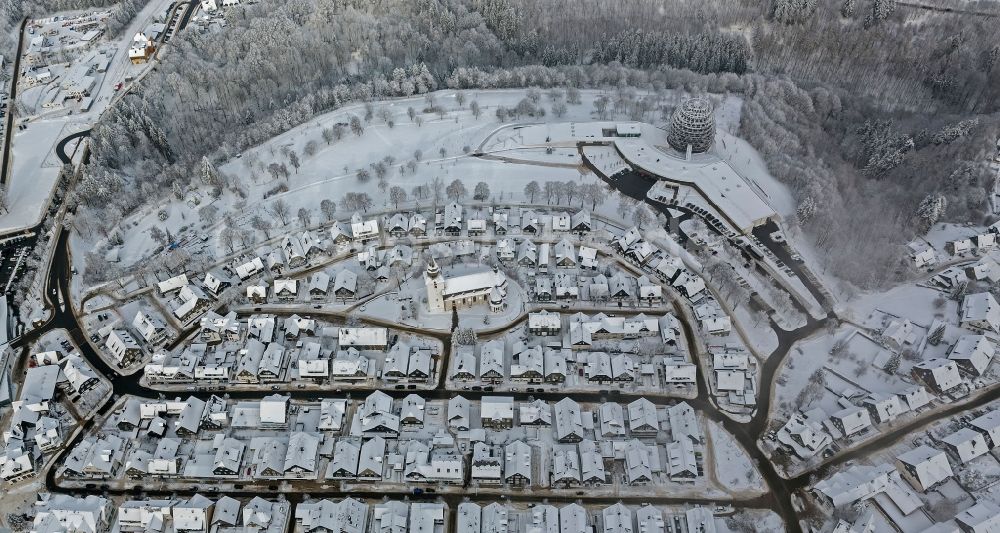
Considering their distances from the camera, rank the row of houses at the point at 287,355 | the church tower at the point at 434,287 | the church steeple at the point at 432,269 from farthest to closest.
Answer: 1. the church tower at the point at 434,287
2. the church steeple at the point at 432,269
3. the row of houses at the point at 287,355

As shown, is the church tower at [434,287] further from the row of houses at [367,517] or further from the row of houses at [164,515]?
the row of houses at [164,515]

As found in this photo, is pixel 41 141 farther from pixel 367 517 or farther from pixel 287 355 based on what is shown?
pixel 367 517

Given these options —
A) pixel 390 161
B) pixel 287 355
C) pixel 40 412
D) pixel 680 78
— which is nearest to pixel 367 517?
pixel 287 355

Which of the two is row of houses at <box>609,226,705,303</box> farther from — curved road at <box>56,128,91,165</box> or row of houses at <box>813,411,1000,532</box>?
curved road at <box>56,128,91,165</box>

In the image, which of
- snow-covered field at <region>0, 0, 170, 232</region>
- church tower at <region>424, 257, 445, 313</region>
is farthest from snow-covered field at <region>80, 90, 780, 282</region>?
church tower at <region>424, 257, 445, 313</region>

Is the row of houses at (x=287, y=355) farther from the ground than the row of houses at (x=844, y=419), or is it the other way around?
the row of houses at (x=287, y=355)

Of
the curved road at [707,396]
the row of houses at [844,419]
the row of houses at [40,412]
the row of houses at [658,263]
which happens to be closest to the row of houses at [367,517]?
the curved road at [707,396]

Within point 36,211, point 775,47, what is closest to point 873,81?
point 775,47

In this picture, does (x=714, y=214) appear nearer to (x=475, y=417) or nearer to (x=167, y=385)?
(x=475, y=417)
